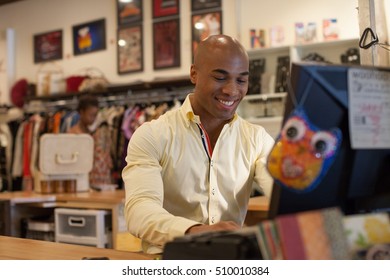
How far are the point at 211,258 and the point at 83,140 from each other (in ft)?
12.3

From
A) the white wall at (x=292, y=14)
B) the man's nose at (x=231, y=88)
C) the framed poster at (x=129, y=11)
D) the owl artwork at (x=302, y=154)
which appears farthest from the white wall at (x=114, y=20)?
the owl artwork at (x=302, y=154)

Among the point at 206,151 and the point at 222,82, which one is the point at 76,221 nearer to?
the point at 206,151

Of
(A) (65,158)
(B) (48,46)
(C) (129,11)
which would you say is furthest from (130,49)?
(A) (65,158)

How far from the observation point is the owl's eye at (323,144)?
2.95ft

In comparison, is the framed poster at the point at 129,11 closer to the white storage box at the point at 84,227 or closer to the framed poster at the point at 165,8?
the framed poster at the point at 165,8

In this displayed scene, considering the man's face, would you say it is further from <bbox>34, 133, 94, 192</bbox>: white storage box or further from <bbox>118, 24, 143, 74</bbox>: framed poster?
<bbox>118, 24, 143, 74</bbox>: framed poster

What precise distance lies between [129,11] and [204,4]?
1263 mm

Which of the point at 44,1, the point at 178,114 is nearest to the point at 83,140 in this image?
the point at 178,114

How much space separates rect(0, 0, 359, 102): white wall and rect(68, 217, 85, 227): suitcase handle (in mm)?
2887

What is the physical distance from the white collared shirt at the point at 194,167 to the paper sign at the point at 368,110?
78 cm

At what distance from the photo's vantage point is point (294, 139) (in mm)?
902

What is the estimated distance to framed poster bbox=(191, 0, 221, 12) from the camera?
6.62 m

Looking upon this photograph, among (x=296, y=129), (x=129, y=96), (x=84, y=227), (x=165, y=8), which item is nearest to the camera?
(x=296, y=129)

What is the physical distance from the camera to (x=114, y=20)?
25.1ft
